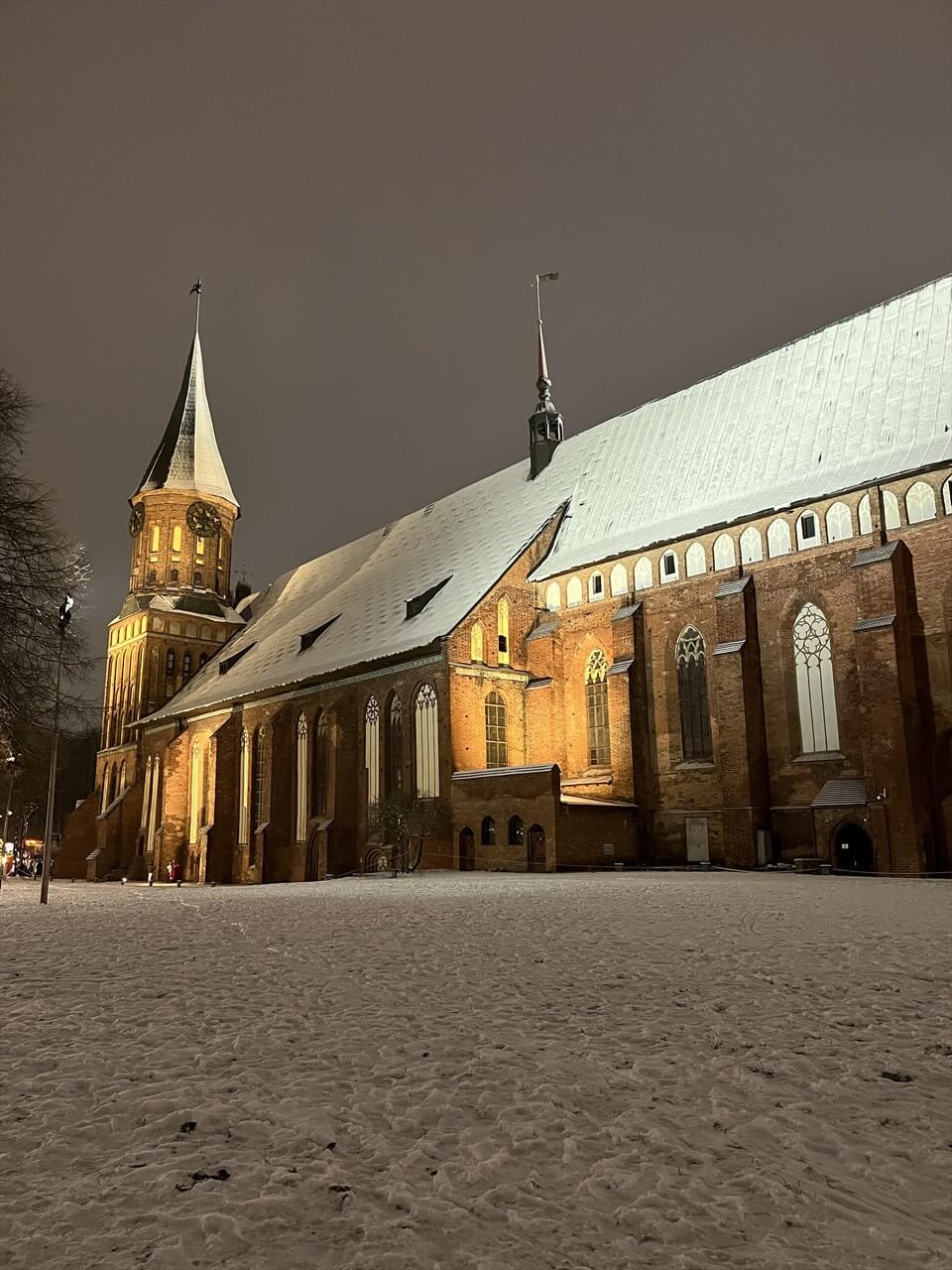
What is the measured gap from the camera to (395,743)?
33.5 metres

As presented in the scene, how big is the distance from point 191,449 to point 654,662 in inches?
1513

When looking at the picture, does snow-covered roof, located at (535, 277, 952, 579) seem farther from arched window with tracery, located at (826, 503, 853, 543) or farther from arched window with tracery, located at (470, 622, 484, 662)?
arched window with tracery, located at (470, 622, 484, 662)

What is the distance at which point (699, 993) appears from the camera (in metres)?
6.62

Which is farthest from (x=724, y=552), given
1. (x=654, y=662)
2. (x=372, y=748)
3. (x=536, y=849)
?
(x=372, y=748)

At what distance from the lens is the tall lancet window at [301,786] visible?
3747 cm

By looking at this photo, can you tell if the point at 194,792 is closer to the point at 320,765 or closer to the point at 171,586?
the point at 320,765

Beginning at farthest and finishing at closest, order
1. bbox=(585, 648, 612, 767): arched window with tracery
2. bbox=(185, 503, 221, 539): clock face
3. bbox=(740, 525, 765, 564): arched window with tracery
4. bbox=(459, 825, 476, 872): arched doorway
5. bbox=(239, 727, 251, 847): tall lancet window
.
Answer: bbox=(185, 503, 221, 539): clock face
bbox=(239, 727, 251, 847): tall lancet window
bbox=(585, 648, 612, 767): arched window with tracery
bbox=(459, 825, 476, 872): arched doorway
bbox=(740, 525, 765, 564): arched window with tracery

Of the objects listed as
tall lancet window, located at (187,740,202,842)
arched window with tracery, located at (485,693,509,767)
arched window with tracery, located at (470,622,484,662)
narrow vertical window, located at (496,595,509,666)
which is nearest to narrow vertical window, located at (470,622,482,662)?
arched window with tracery, located at (470,622,484,662)

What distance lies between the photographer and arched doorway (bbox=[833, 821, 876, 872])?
914 inches

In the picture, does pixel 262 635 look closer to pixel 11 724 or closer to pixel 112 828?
pixel 112 828

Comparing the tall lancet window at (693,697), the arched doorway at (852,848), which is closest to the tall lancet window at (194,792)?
the tall lancet window at (693,697)

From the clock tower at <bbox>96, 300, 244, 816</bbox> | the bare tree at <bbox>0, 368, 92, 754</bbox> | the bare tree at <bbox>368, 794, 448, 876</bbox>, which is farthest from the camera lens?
the clock tower at <bbox>96, 300, 244, 816</bbox>

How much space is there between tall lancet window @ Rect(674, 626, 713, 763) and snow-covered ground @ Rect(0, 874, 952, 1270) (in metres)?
19.5

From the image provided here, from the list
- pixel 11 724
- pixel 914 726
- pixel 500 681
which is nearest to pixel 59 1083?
pixel 11 724
